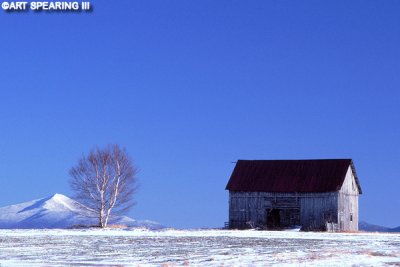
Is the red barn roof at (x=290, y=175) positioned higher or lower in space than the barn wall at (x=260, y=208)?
higher

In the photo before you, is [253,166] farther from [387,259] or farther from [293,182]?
[387,259]

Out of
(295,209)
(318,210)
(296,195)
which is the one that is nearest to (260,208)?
(295,209)

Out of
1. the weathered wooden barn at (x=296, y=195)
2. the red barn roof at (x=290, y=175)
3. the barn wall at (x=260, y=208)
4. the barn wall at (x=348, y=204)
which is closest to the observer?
the weathered wooden barn at (x=296, y=195)

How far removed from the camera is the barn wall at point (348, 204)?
205ft

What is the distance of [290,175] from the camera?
6475 cm

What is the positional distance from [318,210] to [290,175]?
15.7 ft

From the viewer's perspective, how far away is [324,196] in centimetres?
6191

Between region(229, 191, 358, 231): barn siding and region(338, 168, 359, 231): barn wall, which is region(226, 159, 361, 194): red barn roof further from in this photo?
region(338, 168, 359, 231): barn wall

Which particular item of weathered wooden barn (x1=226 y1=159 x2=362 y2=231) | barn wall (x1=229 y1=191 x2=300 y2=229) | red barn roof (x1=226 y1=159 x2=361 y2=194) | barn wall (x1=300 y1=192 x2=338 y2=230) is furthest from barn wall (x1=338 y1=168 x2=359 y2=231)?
barn wall (x1=229 y1=191 x2=300 y2=229)

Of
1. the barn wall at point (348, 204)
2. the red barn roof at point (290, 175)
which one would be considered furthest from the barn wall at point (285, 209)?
the barn wall at point (348, 204)

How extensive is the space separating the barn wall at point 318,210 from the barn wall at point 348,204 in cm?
78

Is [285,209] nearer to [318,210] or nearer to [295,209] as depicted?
[295,209]

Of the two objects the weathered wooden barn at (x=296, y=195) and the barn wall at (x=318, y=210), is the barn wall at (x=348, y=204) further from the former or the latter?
the barn wall at (x=318, y=210)

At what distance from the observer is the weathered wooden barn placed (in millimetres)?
61769
